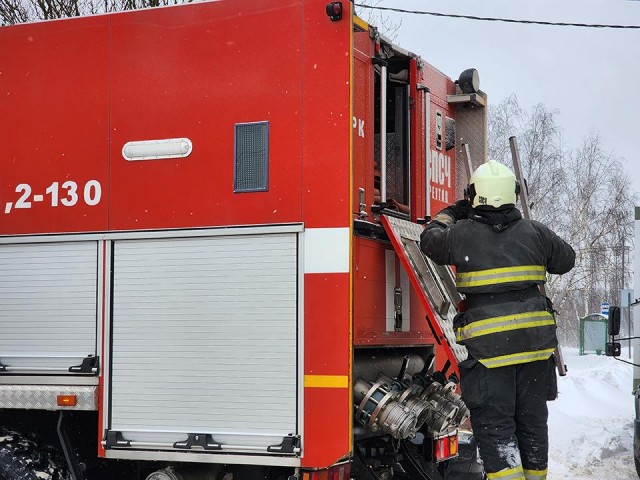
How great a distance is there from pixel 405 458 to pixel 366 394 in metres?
1.15

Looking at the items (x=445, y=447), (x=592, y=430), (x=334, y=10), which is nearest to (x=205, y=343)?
(x=334, y=10)

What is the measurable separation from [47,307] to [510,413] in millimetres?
2595

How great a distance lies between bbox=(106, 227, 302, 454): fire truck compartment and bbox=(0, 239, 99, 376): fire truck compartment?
0.62 feet

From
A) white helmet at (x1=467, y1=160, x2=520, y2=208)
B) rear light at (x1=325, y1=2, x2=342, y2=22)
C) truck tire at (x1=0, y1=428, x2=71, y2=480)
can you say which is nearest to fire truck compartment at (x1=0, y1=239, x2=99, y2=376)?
truck tire at (x1=0, y1=428, x2=71, y2=480)

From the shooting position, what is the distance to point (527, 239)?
4.82 m

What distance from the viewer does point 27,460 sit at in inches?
195

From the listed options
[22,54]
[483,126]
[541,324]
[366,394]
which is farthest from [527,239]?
[22,54]

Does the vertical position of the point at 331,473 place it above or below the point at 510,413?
below

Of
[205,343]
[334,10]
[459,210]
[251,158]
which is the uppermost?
[334,10]

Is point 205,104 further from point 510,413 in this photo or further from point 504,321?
point 510,413

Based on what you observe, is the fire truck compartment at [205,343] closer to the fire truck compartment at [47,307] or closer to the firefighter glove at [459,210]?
the fire truck compartment at [47,307]

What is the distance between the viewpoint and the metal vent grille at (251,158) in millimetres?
4754

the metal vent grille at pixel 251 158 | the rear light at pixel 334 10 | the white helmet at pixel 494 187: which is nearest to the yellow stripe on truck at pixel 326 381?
the metal vent grille at pixel 251 158

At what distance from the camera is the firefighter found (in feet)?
15.5
